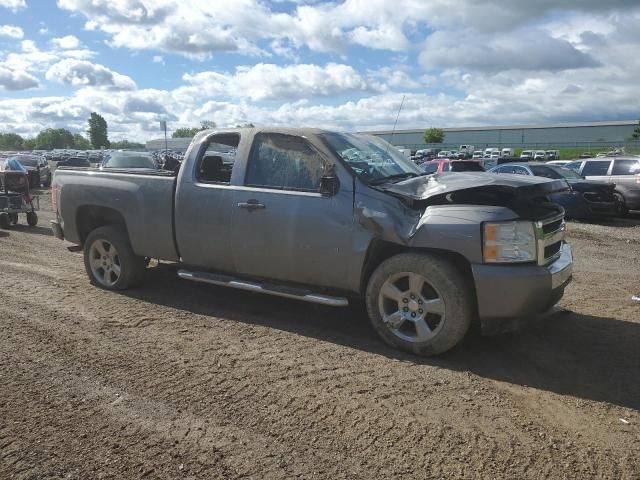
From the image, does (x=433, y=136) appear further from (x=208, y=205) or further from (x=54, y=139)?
(x=54, y=139)

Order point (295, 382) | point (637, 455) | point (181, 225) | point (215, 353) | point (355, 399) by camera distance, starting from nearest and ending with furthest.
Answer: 1. point (637, 455)
2. point (355, 399)
3. point (295, 382)
4. point (215, 353)
5. point (181, 225)

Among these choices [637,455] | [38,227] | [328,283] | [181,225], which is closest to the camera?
[637,455]

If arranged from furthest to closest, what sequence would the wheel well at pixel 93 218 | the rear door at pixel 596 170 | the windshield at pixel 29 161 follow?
the windshield at pixel 29 161
the rear door at pixel 596 170
the wheel well at pixel 93 218

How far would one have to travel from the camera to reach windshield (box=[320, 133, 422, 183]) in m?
4.91

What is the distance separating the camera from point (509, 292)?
4.05 metres

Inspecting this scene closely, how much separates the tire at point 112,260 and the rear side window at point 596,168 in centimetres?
1400

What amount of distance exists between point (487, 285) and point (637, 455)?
4.79 feet

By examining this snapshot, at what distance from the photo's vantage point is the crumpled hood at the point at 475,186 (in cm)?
423

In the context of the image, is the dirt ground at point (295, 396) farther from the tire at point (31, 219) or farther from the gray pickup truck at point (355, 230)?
the tire at point (31, 219)

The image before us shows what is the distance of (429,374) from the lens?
4.05 metres

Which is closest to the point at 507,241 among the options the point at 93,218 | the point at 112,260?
the point at 112,260

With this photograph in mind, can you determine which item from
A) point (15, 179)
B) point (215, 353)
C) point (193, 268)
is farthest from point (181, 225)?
point (15, 179)

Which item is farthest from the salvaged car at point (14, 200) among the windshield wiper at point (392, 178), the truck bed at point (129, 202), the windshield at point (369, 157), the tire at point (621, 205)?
the tire at point (621, 205)

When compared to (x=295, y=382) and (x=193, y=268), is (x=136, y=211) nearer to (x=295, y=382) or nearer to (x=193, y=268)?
(x=193, y=268)
